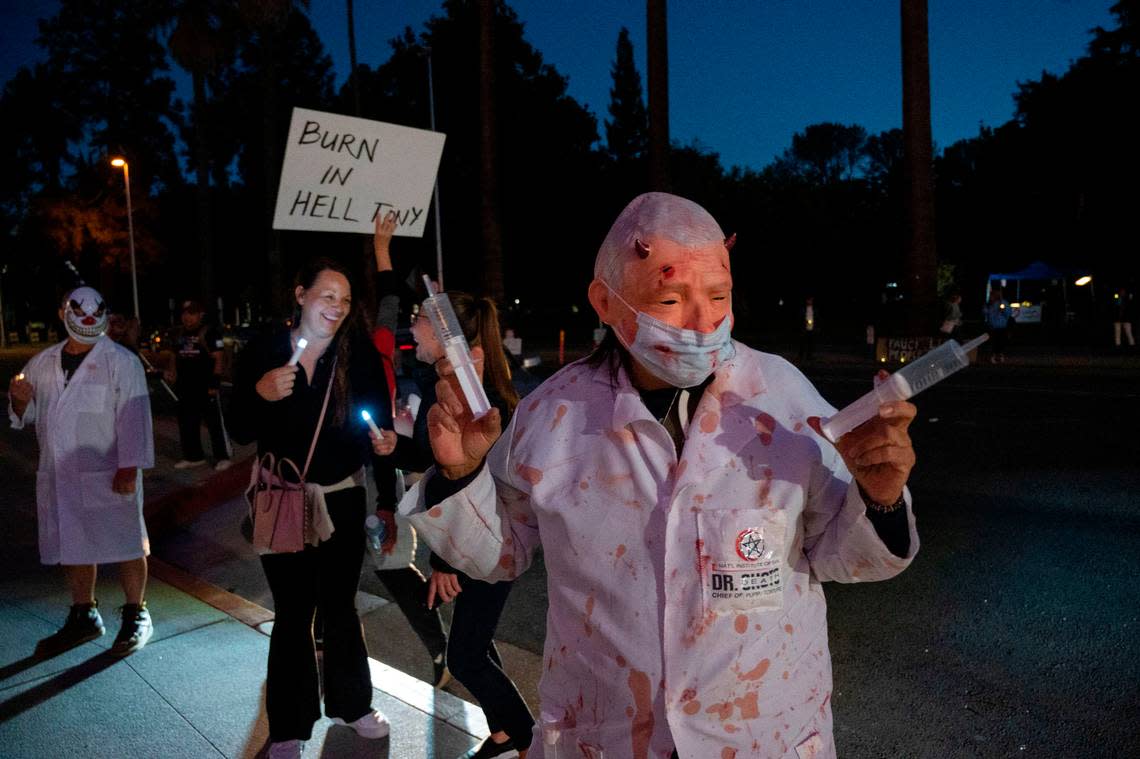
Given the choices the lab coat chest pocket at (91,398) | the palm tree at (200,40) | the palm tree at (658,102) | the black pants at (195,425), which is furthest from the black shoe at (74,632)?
the palm tree at (200,40)

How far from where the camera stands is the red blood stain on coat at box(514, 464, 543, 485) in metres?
1.83

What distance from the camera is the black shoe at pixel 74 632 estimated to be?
452 cm

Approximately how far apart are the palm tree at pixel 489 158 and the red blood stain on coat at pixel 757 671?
16.6 metres

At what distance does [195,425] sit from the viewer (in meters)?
9.56

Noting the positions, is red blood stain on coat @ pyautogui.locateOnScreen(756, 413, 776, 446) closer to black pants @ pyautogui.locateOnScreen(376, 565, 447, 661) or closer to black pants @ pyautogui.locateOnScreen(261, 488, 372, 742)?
black pants @ pyautogui.locateOnScreen(261, 488, 372, 742)

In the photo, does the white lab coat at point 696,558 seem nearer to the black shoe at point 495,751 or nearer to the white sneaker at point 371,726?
the black shoe at point 495,751

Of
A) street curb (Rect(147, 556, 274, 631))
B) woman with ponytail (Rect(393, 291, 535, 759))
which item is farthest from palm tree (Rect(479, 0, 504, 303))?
woman with ponytail (Rect(393, 291, 535, 759))

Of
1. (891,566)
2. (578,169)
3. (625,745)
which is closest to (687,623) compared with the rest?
(625,745)

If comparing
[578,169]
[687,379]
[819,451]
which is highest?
[578,169]

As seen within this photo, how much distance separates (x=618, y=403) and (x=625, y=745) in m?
0.68

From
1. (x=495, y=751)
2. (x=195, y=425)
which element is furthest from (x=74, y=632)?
(x=195, y=425)

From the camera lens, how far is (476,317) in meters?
3.61

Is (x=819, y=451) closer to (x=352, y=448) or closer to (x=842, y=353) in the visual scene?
(x=352, y=448)

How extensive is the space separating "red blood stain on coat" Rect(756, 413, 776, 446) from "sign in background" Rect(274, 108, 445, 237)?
3863mm
